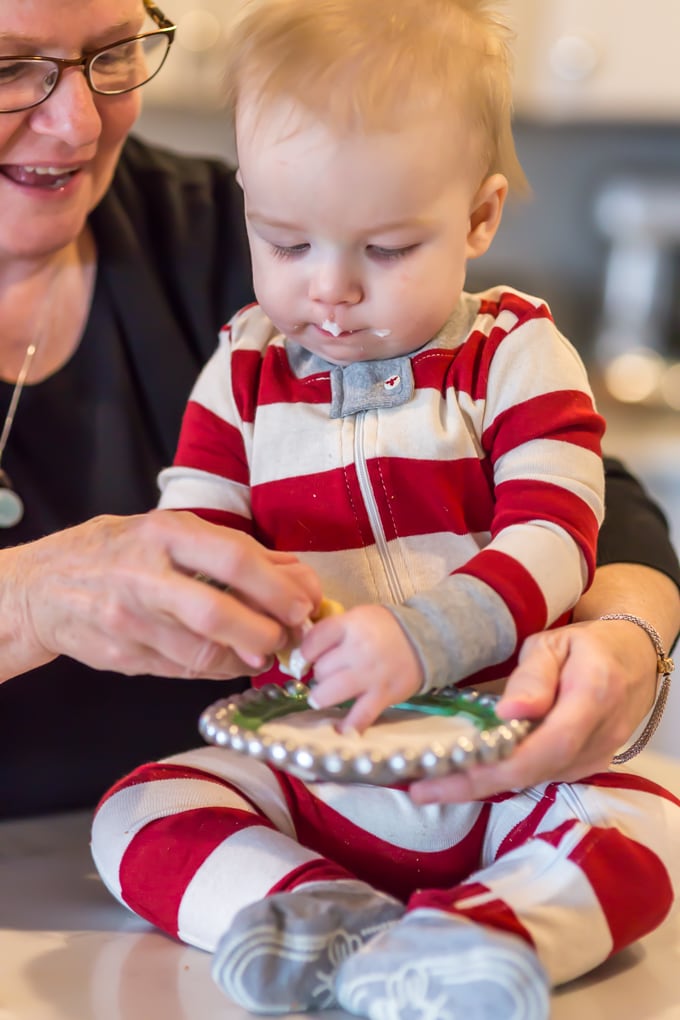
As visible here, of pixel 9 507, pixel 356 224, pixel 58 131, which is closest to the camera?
pixel 356 224

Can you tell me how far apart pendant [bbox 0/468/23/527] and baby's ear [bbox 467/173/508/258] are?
0.49 metres

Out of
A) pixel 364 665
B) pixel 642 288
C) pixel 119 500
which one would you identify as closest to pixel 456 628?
pixel 364 665

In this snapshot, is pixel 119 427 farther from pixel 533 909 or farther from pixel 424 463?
pixel 533 909

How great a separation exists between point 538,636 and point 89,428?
0.57 meters

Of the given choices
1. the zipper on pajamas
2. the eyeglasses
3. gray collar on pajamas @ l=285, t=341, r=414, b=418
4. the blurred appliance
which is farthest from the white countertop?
the blurred appliance

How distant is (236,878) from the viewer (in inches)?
33.4

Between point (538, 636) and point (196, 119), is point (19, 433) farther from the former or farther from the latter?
point (196, 119)

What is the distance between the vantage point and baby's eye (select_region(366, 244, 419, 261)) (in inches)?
33.3

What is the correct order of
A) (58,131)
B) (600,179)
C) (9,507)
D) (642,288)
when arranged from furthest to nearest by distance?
(600,179)
(642,288)
(9,507)
(58,131)

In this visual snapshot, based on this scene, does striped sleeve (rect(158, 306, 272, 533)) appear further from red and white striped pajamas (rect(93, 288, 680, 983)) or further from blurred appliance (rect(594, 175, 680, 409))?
blurred appliance (rect(594, 175, 680, 409))

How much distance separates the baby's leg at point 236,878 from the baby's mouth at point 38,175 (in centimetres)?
50

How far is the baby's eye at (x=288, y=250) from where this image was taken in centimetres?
86

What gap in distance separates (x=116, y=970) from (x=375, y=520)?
13.9 inches

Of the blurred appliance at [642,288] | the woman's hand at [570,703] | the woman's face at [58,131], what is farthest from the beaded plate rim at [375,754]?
the blurred appliance at [642,288]
